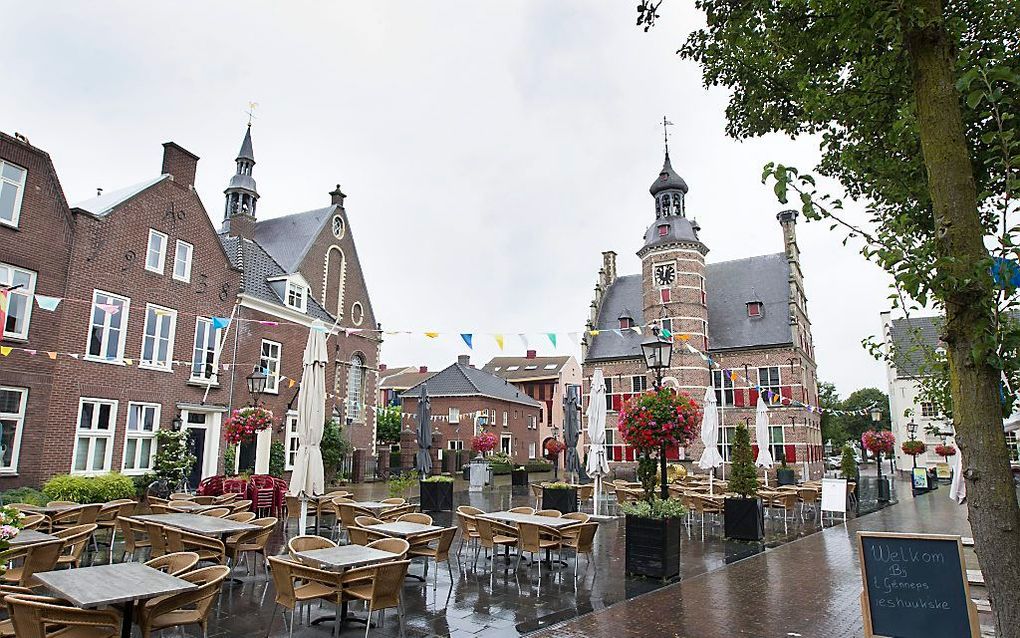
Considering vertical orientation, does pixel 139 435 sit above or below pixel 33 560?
above

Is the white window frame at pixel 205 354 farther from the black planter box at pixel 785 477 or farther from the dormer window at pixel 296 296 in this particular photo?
the black planter box at pixel 785 477

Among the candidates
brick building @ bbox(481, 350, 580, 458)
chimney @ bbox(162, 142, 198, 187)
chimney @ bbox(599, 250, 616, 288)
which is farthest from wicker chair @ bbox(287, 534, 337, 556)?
brick building @ bbox(481, 350, 580, 458)

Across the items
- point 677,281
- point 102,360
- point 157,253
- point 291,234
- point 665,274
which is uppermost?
point 291,234

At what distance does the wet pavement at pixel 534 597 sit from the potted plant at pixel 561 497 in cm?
332

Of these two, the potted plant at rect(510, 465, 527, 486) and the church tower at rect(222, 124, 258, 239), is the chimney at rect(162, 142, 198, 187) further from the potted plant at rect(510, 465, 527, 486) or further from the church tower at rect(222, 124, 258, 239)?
the potted plant at rect(510, 465, 527, 486)

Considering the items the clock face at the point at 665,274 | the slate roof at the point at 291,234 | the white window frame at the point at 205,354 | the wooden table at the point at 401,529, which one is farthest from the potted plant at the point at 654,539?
the clock face at the point at 665,274

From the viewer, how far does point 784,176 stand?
3.26m

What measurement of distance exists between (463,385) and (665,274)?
1648 cm

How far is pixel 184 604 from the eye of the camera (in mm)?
5000

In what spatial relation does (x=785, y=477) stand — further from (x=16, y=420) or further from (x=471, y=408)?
(x=16, y=420)

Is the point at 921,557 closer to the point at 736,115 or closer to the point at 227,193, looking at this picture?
the point at 736,115

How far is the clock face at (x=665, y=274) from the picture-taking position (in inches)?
1344

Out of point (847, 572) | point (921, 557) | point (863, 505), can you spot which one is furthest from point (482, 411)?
point (921, 557)

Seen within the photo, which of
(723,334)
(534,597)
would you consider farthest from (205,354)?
(723,334)
